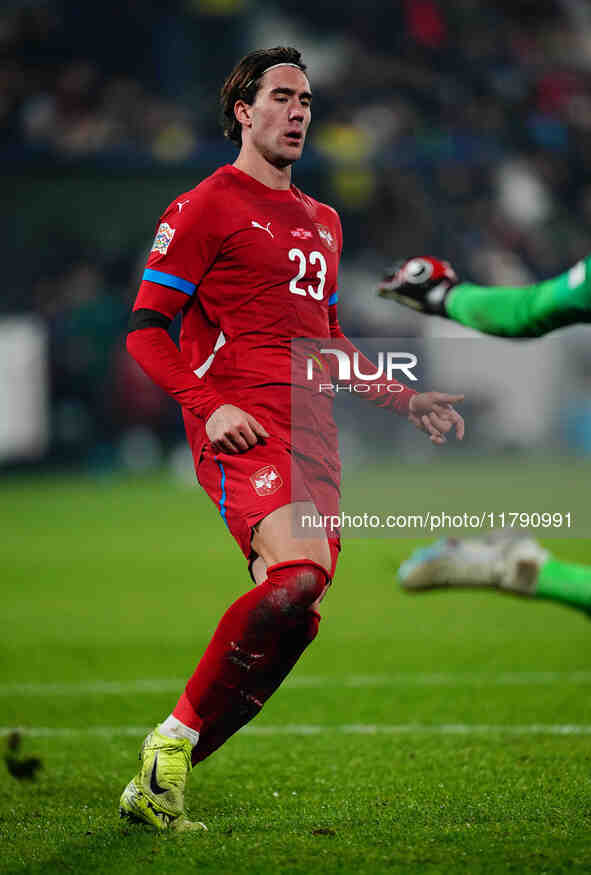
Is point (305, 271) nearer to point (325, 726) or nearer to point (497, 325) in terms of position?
point (497, 325)

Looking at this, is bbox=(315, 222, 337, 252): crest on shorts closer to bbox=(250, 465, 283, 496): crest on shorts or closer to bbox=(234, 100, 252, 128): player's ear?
bbox=(234, 100, 252, 128): player's ear

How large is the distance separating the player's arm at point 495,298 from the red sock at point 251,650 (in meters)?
0.87

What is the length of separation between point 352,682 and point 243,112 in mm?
3062

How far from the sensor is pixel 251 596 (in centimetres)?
346

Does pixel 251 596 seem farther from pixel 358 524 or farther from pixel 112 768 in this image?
pixel 112 768

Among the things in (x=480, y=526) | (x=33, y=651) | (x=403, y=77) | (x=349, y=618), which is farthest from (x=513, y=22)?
(x=480, y=526)

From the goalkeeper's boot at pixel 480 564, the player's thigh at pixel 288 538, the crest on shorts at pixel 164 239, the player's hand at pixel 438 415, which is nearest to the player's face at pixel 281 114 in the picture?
the crest on shorts at pixel 164 239

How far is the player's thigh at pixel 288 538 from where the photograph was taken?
3402 millimetres

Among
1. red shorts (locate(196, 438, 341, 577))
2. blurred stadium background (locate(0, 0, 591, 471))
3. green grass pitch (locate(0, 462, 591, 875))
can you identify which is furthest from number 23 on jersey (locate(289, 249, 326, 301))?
blurred stadium background (locate(0, 0, 591, 471))

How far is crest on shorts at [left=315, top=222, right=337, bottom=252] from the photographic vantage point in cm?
381

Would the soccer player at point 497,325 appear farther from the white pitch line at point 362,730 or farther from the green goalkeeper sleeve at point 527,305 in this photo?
the white pitch line at point 362,730

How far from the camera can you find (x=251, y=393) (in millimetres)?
3588

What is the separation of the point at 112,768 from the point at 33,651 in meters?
2.51

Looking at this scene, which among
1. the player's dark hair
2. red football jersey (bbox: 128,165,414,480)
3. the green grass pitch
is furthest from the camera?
the player's dark hair
